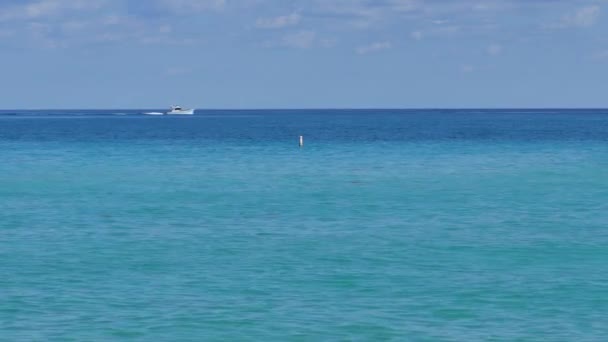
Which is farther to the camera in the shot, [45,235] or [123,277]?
[45,235]

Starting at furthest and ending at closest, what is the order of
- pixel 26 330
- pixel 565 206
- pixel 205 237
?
pixel 565 206 → pixel 205 237 → pixel 26 330

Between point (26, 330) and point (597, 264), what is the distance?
14.6m

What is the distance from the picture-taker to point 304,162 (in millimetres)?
64000

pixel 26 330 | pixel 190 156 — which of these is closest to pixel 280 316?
pixel 26 330

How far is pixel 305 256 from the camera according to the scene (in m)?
26.9

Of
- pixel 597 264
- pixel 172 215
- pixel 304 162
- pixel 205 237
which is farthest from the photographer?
pixel 304 162

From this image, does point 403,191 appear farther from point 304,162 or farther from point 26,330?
point 26,330

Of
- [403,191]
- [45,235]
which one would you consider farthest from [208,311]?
[403,191]

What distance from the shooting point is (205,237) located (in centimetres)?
3048

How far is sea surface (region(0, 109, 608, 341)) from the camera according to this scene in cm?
1970

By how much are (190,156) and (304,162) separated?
10.8 meters

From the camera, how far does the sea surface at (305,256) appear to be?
64.6 ft

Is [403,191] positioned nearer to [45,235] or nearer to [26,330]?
[45,235]

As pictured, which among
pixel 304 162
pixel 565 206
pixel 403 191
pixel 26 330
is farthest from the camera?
pixel 304 162
